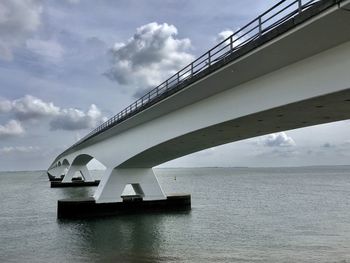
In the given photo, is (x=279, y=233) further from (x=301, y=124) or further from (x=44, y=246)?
(x=44, y=246)

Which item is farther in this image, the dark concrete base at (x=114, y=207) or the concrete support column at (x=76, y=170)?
the concrete support column at (x=76, y=170)

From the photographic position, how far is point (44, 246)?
23297 millimetres

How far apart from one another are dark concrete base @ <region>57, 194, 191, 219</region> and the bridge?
227 inches

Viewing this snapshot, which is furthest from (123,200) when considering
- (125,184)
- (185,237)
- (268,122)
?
(268,122)

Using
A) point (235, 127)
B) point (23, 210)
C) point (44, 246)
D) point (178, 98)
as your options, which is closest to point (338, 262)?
point (235, 127)

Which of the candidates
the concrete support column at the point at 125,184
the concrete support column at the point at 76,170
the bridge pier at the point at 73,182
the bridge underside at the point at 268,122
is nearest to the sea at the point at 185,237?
the concrete support column at the point at 125,184

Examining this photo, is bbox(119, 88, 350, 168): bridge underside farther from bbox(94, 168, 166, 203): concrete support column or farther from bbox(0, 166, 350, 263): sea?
bbox(0, 166, 350, 263): sea

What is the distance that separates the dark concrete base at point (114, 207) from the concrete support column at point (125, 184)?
1.92 ft

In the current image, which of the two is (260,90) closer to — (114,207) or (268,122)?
(268,122)

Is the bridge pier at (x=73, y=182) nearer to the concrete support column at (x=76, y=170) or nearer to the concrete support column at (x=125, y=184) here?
the concrete support column at (x=76, y=170)

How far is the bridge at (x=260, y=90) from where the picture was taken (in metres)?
11.7

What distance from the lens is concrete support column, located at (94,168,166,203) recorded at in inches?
1406

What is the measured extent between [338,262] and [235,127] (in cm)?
821

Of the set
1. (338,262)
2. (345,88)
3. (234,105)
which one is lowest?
(338,262)
